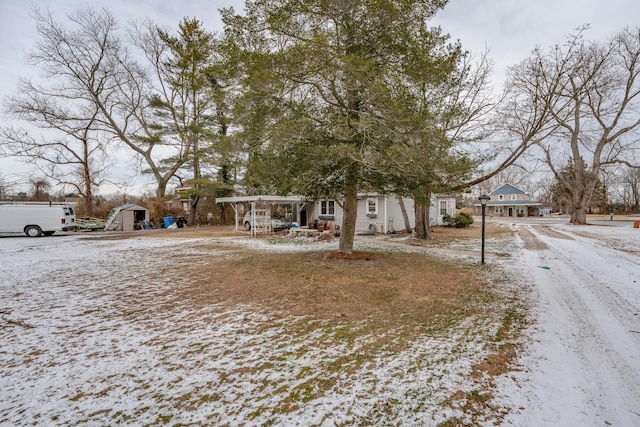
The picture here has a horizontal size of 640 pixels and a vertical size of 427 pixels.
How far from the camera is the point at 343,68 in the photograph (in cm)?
578

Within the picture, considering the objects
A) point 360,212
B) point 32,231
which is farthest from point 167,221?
point 360,212

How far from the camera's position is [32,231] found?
616 inches

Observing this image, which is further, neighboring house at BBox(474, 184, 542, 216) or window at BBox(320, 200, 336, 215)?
neighboring house at BBox(474, 184, 542, 216)

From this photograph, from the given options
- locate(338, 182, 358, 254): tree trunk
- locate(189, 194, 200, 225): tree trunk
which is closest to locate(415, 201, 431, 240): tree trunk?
locate(338, 182, 358, 254): tree trunk

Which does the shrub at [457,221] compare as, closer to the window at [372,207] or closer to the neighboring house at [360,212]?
the neighboring house at [360,212]

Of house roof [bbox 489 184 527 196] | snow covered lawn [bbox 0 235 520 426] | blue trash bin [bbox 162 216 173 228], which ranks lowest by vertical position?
snow covered lawn [bbox 0 235 520 426]

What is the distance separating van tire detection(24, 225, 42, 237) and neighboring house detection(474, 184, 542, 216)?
53.8m

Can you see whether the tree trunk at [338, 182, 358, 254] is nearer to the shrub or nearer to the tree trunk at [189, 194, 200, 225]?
the shrub

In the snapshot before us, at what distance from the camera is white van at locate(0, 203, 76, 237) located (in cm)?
1501

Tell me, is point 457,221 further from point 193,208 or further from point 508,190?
point 508,190

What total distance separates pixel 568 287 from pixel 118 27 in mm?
28296

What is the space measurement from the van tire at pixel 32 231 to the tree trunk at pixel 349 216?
17700mm

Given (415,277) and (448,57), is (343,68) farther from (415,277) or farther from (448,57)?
(415,277)

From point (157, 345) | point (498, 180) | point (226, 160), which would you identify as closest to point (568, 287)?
point (157, 345)
